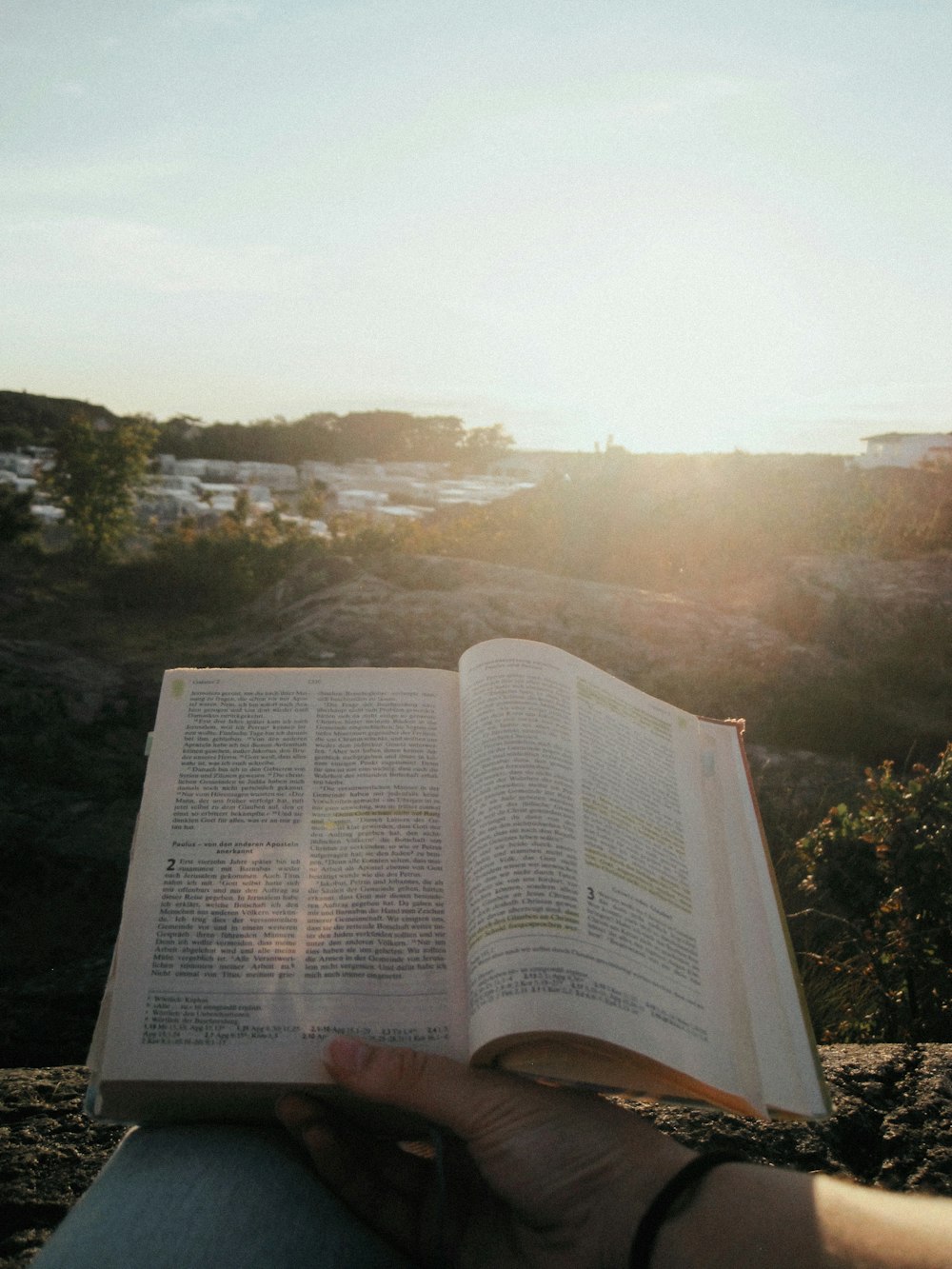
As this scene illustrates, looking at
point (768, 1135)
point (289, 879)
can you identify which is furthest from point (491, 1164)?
point (768, 1135)

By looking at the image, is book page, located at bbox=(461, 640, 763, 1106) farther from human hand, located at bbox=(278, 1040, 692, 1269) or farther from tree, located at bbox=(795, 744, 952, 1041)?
tree, located at bbox=(795, 744, 952, 1041)

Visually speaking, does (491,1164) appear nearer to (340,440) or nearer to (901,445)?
(340,440)

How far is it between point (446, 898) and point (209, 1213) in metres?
0.48

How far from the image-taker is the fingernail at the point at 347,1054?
1.14m

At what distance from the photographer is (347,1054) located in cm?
115

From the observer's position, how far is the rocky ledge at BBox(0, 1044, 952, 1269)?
1416 millimetres

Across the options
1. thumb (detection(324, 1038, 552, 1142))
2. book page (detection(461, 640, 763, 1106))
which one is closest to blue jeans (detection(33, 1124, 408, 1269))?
thumb (detection(324, 1038, 552, 1142))

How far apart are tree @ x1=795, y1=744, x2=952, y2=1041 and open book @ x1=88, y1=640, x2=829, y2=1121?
120cm

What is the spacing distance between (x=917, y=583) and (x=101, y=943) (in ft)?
23.1

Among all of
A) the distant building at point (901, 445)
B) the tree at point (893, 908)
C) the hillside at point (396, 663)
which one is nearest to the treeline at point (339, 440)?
the distant building at point (901, 445)

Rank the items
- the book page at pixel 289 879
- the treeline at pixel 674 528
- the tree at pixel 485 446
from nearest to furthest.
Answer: the book page at pixel 289 879 → the treeline at pixel 674 528 → the tree at pixel 485 446

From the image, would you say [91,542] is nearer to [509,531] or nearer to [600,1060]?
[509,531]

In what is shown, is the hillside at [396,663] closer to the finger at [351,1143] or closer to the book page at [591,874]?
the finger at [351,1143]

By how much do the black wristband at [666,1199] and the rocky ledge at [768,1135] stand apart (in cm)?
55
